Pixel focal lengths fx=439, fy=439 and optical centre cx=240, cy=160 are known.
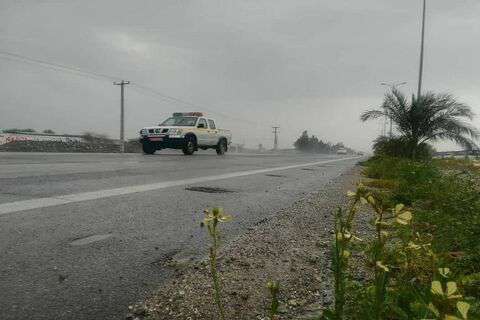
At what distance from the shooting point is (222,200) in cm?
462

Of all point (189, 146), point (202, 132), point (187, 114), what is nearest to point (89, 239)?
point (189, 146)

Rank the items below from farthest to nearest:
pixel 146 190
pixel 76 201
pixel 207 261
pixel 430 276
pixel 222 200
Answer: pixel 146 190 → pixel 222 200 → pixel 76 201 → pixel 207 261 → pixel 430 276

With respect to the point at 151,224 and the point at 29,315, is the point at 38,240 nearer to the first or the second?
the point at 151,224

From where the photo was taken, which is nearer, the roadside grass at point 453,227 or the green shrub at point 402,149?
the roadside grass at point 453,227

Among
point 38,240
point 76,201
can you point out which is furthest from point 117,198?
point 38,240

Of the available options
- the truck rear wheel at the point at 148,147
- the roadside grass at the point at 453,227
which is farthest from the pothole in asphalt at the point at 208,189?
the truck rear wheel at the point at 148,147

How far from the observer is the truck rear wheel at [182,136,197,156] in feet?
61.1

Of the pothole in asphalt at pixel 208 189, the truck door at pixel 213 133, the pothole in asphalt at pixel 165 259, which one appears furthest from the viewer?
the truck door at pixel 213 133

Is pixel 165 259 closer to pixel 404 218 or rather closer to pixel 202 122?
pixel 404 218

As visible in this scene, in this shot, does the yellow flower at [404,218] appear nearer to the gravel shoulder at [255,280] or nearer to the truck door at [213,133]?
the gravel shoulder at [255,280]

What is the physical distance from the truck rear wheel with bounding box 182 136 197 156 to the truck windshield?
67 cm

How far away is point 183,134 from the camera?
60.7 feet

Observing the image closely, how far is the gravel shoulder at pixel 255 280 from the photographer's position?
63.1 inches

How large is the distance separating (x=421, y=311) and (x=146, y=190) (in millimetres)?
4107
